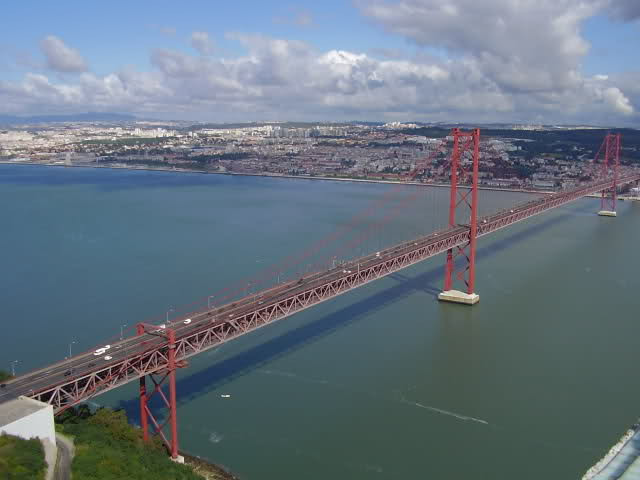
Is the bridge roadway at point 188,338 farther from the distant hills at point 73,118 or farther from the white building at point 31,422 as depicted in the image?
the distant hills at point 73,118

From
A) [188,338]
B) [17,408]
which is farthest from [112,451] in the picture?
[188,338]

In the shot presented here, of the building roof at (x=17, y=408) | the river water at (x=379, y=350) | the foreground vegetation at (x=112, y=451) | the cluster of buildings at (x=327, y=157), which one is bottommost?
the river water at (x=379, y=350)

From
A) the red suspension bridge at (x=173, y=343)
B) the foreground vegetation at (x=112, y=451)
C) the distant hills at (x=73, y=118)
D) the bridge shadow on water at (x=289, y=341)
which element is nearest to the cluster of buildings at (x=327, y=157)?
the bridge shadow on water at (x=289, y=341)

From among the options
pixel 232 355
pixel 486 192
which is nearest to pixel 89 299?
pixel 232 355

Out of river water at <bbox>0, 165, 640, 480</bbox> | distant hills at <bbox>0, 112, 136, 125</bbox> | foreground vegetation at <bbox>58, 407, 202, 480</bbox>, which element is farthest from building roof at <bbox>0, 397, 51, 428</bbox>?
distant hills at <bbox>0, 112, 136, 125</bbox>

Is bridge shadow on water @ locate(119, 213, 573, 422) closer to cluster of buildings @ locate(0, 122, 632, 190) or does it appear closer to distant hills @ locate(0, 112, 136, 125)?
cluster of buildings @ locate(0, 122, 632, 190)
